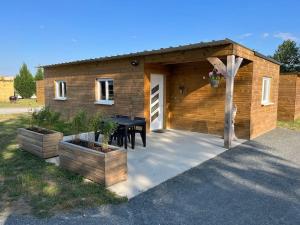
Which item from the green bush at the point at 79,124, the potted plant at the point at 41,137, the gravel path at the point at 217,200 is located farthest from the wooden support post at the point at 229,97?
the potted plant at the point at 41,137

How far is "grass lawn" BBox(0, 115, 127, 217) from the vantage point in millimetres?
3418

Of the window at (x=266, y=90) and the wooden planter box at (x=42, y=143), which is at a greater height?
the window at (x=266, y=90)

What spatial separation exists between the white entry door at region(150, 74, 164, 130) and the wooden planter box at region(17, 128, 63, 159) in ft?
14.1

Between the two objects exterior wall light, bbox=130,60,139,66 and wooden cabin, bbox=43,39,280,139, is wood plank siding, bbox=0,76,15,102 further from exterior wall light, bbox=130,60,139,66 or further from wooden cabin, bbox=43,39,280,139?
exterior wall light, bbox=130,60,139,66

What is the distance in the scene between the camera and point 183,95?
31.1 ft

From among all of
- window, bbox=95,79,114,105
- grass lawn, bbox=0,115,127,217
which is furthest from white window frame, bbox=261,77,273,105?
grass lawn, bbox=0,115,127,217

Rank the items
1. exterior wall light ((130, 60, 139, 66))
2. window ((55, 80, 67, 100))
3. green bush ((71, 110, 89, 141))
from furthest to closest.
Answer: window ((55, 80, 67, 100)) < exterior wall light ((130, 60, 139, 66)) < green bush ((71, 110, 89, 141))

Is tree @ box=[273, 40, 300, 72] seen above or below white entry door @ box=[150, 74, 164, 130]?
above

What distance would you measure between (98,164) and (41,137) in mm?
2210

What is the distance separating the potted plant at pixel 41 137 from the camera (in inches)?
221

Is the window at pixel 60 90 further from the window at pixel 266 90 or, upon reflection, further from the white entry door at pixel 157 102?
the window at pixel 266 90

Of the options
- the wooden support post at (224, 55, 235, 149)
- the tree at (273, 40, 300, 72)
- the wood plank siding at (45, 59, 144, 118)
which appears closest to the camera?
the wooden support post at (224, 55, 235, 149)

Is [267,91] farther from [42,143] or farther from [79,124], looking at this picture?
[42,143]

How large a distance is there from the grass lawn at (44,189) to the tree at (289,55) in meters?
25.9
